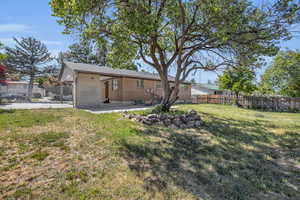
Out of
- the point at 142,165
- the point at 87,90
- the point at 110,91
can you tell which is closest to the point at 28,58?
the point at 110,91

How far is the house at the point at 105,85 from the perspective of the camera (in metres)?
11.0

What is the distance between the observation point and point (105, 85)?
15664 mm

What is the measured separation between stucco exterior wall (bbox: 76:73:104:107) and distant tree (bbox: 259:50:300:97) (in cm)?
1685

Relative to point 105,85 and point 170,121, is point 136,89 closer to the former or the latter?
point 105,85

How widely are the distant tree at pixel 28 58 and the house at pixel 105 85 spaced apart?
58.8 ft

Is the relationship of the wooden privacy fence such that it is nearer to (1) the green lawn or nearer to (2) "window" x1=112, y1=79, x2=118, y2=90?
(1) the green lawn

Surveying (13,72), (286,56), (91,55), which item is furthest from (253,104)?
(13,72)

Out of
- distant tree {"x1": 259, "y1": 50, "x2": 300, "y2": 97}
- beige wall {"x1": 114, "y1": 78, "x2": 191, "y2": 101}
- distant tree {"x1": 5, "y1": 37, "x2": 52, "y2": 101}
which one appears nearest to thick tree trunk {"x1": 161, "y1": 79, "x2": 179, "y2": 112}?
beige wall {"x1": 114, "y1": 78, "x2": 191, "y2": 101}

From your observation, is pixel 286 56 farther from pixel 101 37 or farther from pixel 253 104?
pixel 101 37

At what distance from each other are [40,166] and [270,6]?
8558 mm

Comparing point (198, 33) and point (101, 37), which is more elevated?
point (198, 33)

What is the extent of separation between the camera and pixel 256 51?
21.3 ft

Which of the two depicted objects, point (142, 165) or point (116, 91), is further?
point (116, 91)

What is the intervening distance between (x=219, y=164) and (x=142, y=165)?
5.21 ft
